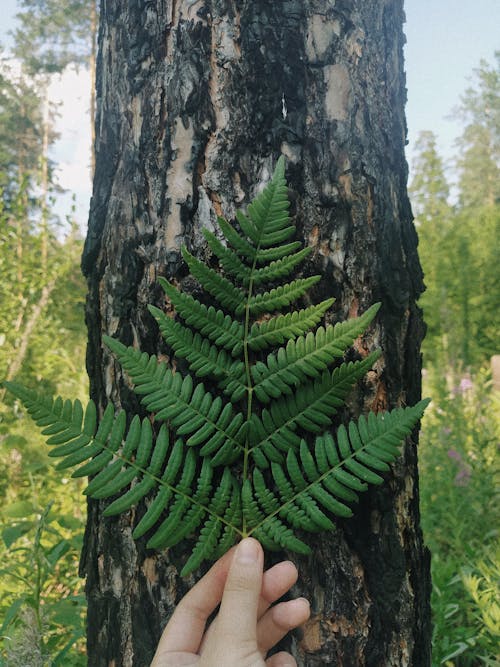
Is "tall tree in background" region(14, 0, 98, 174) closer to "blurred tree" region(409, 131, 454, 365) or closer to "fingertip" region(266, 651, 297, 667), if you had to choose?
"blurred tree" region(409, 131, 454, 365)

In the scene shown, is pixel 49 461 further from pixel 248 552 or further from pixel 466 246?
pixel 466 246

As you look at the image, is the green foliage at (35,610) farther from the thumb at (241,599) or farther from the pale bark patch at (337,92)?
the pale bark patch at (337,92)

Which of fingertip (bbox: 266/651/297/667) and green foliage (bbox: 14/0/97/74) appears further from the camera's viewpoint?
green foliage (bbox: 14/0/97/74)

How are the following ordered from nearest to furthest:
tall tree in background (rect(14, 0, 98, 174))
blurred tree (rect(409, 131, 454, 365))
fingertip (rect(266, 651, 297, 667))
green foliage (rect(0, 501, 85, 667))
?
fingertip (rect(266, 651, 297, 667))
green foliage (rect(0, 501, 85, 667))
blurred tree (rect(409, 131, 454, 365))
tall tree in background (rect(14, 0, 98, 174))

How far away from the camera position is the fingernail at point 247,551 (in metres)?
0.94

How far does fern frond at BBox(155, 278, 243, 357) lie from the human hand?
0.35 meters

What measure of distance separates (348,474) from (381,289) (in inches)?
15.0

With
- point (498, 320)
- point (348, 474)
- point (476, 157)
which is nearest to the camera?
point (348, 474)

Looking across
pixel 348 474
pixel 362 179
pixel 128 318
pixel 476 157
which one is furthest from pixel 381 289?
pixel 476 157

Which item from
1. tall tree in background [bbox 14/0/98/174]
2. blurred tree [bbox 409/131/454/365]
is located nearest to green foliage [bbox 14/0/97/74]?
tall tree in background [bbox 14/0/98/174]

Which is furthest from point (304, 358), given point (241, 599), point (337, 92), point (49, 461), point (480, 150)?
point (480, 150)

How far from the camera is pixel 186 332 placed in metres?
0.99

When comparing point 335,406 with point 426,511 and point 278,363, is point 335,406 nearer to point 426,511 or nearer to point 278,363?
point 278,363

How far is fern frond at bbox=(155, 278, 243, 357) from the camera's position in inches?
38.9
